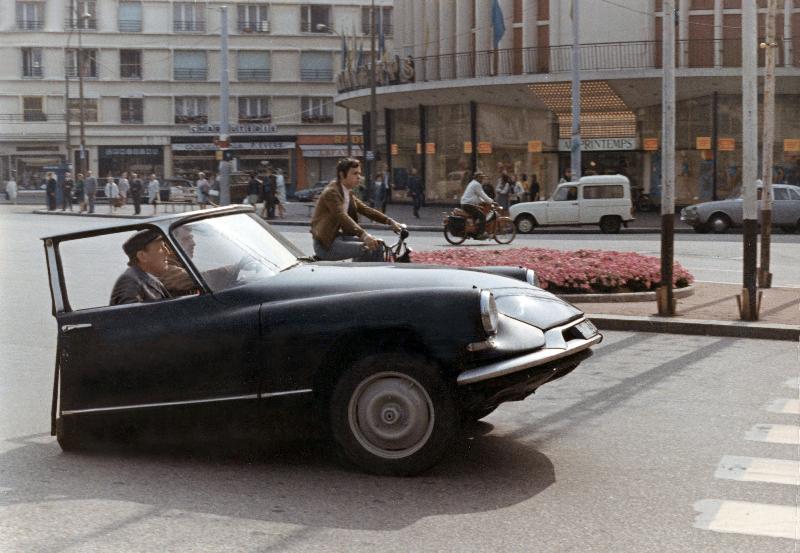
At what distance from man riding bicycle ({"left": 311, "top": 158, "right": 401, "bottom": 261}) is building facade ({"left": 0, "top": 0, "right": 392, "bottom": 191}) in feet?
214

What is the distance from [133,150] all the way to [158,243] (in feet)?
235

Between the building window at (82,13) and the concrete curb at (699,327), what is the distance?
223 feet

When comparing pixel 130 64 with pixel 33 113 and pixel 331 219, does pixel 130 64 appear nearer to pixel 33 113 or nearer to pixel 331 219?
pixel 33 113

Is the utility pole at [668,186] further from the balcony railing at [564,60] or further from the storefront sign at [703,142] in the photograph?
the storefront sign at [703,142]

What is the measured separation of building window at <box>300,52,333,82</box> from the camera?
256 ft

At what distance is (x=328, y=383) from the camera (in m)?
5.96

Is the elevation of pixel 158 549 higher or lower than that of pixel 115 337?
lower

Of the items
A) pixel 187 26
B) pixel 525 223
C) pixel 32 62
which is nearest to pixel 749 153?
pixel 525 223

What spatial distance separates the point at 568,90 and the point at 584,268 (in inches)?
1222

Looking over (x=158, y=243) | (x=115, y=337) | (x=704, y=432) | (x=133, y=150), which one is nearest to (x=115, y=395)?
(x=115, y=337)

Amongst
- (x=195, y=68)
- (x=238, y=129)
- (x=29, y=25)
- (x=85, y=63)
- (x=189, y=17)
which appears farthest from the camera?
(x=195, y=68)

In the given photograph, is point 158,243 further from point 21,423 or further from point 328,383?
point 21,423

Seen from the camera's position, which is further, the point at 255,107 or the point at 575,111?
the point at 255,107

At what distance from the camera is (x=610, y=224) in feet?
111
